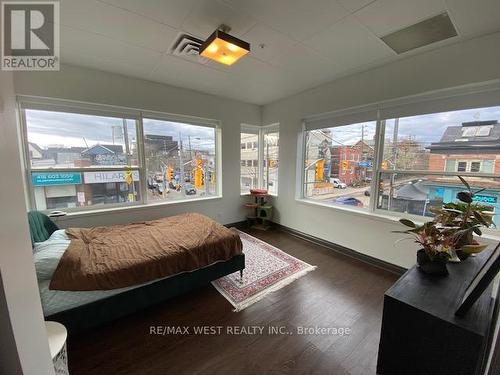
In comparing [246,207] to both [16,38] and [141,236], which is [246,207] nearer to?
[141,236]

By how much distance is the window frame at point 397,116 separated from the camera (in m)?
2.11

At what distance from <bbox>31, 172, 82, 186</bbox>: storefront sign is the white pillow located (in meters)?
1.13

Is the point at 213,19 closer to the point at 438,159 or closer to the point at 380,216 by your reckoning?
the point at 438,159

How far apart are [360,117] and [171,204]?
3201 millimetres

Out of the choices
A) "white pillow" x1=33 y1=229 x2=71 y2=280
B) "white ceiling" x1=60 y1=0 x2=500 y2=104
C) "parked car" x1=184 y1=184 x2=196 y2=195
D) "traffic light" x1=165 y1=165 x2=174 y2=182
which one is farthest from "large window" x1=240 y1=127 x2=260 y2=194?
"white pillow" x1=33 y1=229 x2=71 y2=280

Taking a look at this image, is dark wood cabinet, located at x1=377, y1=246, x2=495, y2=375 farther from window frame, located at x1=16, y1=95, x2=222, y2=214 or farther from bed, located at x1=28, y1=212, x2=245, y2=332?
window frame, located at x1=16, y1=95, x2=222, y2=214

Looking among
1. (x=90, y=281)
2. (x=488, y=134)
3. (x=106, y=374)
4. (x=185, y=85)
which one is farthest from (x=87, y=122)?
(x=488, y=134)

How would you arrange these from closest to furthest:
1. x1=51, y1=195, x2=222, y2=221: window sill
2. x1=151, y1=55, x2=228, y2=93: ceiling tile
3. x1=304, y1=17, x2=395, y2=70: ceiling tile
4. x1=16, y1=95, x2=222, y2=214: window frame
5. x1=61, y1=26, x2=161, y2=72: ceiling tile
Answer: x1=304, y1=17, x2=395, y2=70: ceiling tile → x1=61, y1=26, x2=161, y2=72: ceiling tile → x1=16, y1=95, x2=222, y2=214: window frame → x1=151, y1=55, x2=228, y2=93: ceiling tile → x1=51, y1=195, x2=222, y2=221: window sill

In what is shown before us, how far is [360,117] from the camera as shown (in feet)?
9.86

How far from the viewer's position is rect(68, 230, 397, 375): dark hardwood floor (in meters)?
1.51

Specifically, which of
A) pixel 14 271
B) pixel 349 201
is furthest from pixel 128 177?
pixel 349 201

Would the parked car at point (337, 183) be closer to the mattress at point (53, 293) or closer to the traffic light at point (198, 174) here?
the traffic light at point (198, 174)

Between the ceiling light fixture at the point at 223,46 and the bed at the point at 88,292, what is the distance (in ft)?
6.62

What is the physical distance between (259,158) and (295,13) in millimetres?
3084
